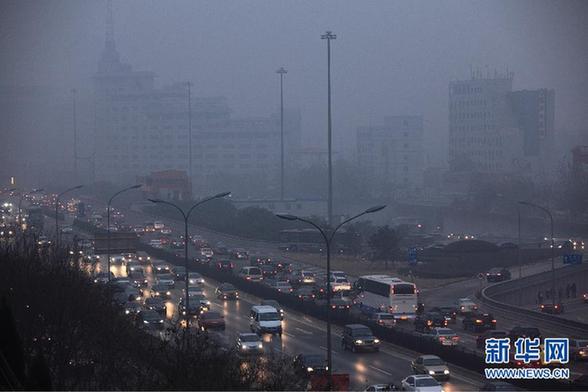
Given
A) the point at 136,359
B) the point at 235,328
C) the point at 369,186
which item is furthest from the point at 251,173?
the point at 136,359

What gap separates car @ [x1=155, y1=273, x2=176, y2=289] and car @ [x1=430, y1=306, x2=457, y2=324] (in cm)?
341

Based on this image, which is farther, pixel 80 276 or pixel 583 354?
pixel 80 276

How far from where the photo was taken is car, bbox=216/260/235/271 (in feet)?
47.5

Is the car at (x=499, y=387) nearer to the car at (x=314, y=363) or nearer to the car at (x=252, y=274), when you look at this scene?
the car at (x=314, y=363)

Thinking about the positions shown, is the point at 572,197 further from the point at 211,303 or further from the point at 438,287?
the point at 211,303

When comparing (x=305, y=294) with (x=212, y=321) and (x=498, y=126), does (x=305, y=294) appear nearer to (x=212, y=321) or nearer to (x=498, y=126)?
(x=212, y=321)

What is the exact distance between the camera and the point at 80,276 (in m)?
8.27

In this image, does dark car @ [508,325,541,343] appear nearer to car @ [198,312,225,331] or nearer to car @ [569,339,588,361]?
car @ [569,339,588,361]

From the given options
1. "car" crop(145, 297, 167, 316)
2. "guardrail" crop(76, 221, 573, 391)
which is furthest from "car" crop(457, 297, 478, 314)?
"car" crop(145, 297, 167, 316)

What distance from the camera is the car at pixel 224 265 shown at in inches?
570

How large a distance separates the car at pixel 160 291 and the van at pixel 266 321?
2.88 metres

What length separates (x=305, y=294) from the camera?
38.4 ft

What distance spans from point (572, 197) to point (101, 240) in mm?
16743

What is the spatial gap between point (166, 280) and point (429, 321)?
4191 mm
